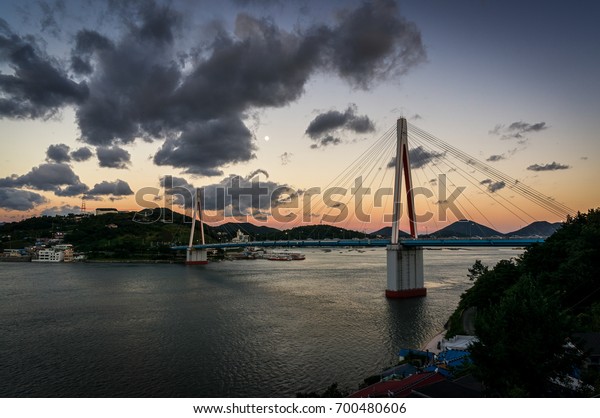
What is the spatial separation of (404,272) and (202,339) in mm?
17290

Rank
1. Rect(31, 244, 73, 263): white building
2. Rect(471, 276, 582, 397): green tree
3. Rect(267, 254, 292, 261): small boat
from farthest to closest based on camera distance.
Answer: Rect(267, 254, 292, 261): small boat < Rect(31, 244, 73, 263): white building < Rect(471, 276, 582, 397): green tree

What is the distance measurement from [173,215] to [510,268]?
391ft

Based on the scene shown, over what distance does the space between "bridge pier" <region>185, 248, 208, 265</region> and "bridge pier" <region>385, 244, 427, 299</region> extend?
50.6m

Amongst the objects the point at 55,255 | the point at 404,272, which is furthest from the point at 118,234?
the point at 404,272

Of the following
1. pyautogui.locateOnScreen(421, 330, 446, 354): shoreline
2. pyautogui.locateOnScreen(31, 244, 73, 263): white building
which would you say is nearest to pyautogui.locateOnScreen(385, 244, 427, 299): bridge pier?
pyautogui.locateOnScreen(421, 330, 446, 354): shoreline

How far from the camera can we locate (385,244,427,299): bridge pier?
3011cm

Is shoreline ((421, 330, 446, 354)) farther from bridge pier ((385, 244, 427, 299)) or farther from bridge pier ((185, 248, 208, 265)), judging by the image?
bridge pier ((185, 248, 208, 265))

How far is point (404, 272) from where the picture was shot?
A: 30656mm

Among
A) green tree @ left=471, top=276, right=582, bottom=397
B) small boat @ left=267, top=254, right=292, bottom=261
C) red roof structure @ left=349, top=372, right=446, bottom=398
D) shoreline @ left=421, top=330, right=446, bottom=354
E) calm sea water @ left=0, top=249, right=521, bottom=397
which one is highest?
green tree @ left=471, top=276, right=582, bottom=397

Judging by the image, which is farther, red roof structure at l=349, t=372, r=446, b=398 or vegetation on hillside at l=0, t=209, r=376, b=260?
vegetation on hillside at l=0, t=209, r=376, b=260

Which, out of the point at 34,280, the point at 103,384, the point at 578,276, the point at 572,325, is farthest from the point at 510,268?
the point at 34,280

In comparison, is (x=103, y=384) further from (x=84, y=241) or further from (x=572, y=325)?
(x=84, y=241)

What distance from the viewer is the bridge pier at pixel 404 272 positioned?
98.8 ft
